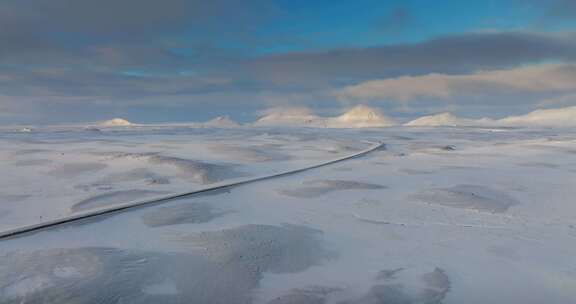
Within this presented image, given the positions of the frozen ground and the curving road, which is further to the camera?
the curving road

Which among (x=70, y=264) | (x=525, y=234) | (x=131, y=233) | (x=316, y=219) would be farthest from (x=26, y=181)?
(x=525, y=234)

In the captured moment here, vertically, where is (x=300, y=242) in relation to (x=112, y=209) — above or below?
below

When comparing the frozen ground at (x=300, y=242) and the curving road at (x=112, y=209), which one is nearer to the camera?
the frozen ground at (x=300, y=242)

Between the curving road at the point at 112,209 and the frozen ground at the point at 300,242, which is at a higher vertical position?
the curving road at the point at 112,209

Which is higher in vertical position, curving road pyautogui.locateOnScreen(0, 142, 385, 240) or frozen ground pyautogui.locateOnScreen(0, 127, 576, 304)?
curving road pyautogui.locateOnScreen(0, 142, 385, 240)

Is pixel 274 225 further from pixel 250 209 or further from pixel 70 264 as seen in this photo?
pixel 70 264

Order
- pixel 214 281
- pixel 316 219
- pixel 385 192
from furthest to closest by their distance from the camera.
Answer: pixel 385 192, pixel 316 219, pixel 214 281

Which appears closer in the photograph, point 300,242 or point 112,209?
point 300,242

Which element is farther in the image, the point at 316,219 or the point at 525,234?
the point at 316,219
